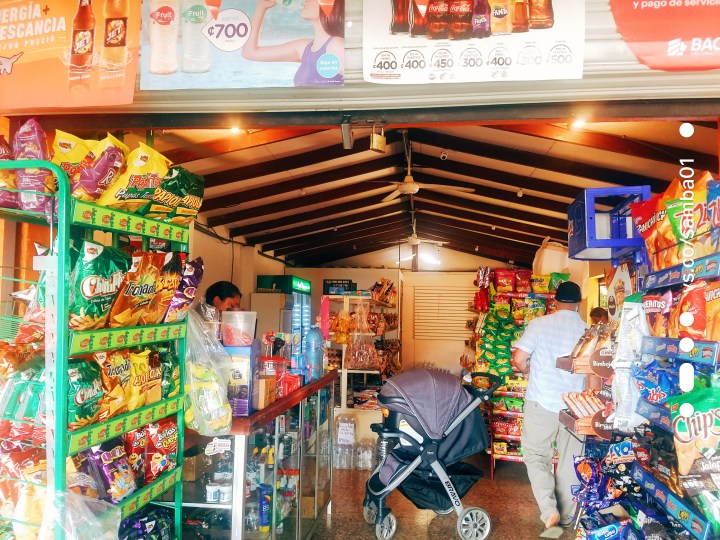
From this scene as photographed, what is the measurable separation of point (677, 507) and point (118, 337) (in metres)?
1.99

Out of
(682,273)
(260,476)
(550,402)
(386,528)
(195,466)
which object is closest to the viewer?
(682,273)

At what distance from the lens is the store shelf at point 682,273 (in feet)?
5.59

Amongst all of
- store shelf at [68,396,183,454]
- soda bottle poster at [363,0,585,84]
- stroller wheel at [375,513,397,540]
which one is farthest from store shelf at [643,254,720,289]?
stroller wheel at [375,513,397,540]

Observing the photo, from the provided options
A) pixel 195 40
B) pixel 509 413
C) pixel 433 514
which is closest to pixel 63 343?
pixel 195 40

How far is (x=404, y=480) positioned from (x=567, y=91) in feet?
9.95

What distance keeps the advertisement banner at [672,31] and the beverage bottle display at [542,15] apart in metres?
0.24

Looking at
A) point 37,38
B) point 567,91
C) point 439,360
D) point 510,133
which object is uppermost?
point 510,133

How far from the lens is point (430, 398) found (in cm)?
402

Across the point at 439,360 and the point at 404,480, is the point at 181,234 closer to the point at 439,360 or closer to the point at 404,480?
the point at 404,480

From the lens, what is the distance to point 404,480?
4145 millimetres

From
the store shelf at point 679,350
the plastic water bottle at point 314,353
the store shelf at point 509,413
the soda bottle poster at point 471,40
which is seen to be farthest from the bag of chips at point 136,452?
the store shelf at point 509,413

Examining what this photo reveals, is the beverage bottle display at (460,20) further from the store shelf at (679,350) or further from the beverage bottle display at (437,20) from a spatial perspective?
the store shelf at (679,350)

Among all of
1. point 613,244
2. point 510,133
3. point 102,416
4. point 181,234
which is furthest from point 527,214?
point 102,416

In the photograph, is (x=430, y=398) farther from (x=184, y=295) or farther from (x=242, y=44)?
(x=242, y=44)
